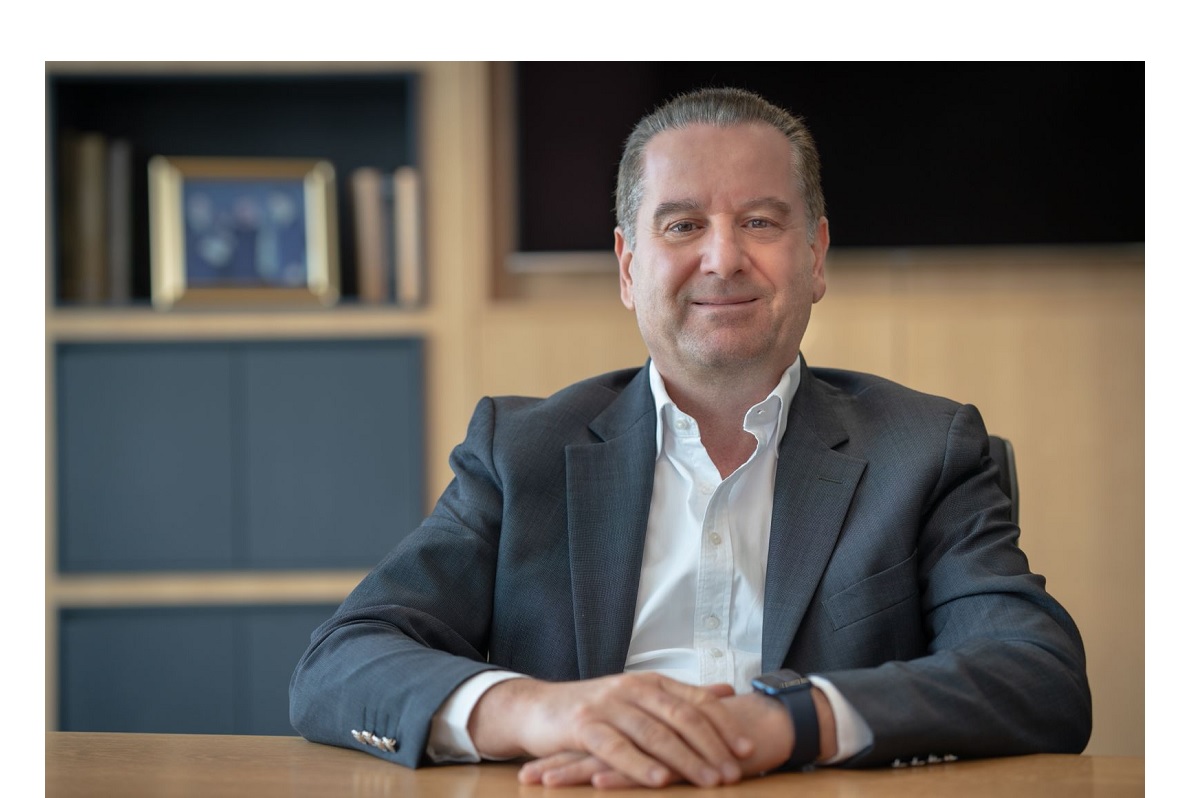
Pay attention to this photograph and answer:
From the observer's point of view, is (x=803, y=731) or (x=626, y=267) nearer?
(x=803, y=731)

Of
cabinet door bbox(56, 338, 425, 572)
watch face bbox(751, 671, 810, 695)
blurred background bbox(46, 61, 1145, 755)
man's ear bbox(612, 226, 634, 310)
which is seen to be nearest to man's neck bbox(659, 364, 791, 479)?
man's ear bbox(612, 226, 634, 310)

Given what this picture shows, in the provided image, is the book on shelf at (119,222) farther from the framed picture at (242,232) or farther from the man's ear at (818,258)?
the man's ear at (818,258)

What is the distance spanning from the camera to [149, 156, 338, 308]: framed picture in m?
3.26

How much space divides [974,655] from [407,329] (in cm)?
221

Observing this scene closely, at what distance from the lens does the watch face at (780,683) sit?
1.16 meters

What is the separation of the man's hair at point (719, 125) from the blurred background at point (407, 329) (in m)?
1.47

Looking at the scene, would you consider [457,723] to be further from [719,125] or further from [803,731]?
[719,125]

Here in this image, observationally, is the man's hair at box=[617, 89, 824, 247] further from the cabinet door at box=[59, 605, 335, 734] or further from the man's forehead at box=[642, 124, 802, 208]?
the cabinet door at box=[59, 605, 335, 734]

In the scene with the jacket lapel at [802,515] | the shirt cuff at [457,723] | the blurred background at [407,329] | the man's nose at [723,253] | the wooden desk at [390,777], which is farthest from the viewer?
the blurred background at [407,329]

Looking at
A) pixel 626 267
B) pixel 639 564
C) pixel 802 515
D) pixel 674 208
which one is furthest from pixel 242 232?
pixel 802 515

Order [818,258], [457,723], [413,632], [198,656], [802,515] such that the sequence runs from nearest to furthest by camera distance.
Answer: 1. [457,723]
2. [413,632]
3. [802,515]
4. [818,258]
5. [198,656]

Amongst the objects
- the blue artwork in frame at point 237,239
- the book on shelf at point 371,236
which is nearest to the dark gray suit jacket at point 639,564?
the book on shelf at point 371,236

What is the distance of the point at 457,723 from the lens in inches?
46.9

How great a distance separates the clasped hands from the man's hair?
29.7 inches
